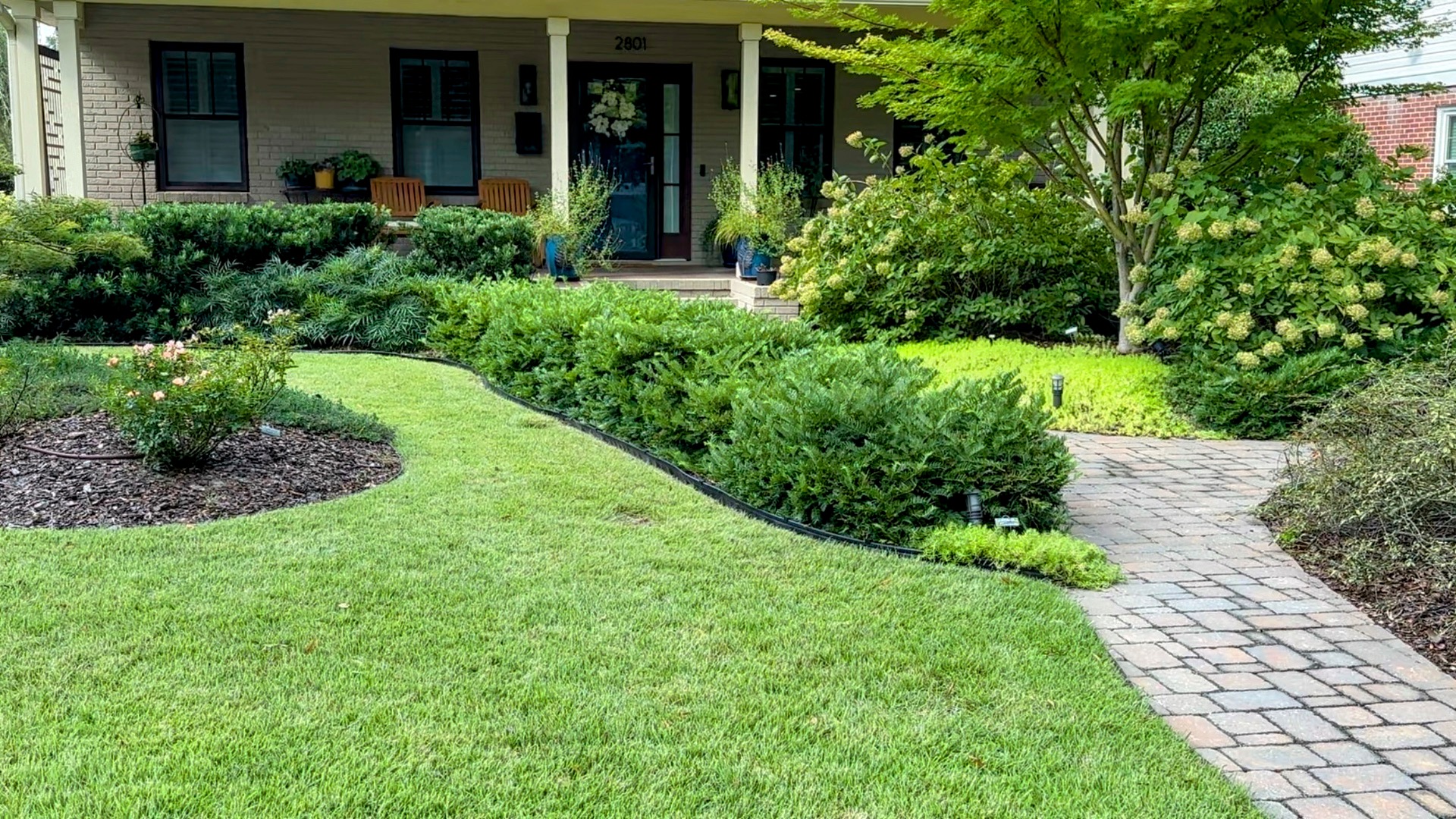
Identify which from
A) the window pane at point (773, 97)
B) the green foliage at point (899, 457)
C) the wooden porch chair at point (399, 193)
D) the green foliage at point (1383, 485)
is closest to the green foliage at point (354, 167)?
the wooden porch chair at point (399, 193)

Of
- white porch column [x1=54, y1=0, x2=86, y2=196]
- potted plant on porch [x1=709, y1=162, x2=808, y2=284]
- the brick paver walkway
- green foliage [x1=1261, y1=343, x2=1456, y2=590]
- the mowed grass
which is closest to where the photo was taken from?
the mowed grass

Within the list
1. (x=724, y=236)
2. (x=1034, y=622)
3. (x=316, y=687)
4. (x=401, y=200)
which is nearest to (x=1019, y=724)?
(x=1034, y=622)

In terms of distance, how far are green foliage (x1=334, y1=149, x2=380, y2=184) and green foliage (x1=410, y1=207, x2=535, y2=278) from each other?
8.20ft

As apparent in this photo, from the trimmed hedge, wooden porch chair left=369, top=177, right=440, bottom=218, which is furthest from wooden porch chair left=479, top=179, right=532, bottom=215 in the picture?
the trimmed hedge

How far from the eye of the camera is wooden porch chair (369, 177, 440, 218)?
1304cm

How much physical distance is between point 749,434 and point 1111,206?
Answer: 5.13 metres

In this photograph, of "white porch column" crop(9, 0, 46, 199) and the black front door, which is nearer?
"white porch column" crop(9, 0, 46, 199)

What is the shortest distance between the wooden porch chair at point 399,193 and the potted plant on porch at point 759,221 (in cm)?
330

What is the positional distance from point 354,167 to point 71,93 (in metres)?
2.77

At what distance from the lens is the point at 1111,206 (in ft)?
30.3

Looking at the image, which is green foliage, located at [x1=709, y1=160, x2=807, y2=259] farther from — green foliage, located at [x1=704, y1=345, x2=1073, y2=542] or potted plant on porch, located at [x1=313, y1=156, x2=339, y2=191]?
green foliage, located at [x1=704, y1=345, x2=1073, y2=542]

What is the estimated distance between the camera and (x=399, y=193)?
13.1 m

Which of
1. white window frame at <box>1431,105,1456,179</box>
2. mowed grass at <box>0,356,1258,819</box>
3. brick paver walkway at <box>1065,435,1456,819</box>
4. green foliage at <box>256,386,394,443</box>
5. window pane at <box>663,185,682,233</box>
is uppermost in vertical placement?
white window frame at <box>1431,105,1456,179</box>

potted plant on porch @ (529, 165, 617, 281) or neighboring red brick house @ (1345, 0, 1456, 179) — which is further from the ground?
neighboring red brick house @ (1345, 0, 1456, 179)
